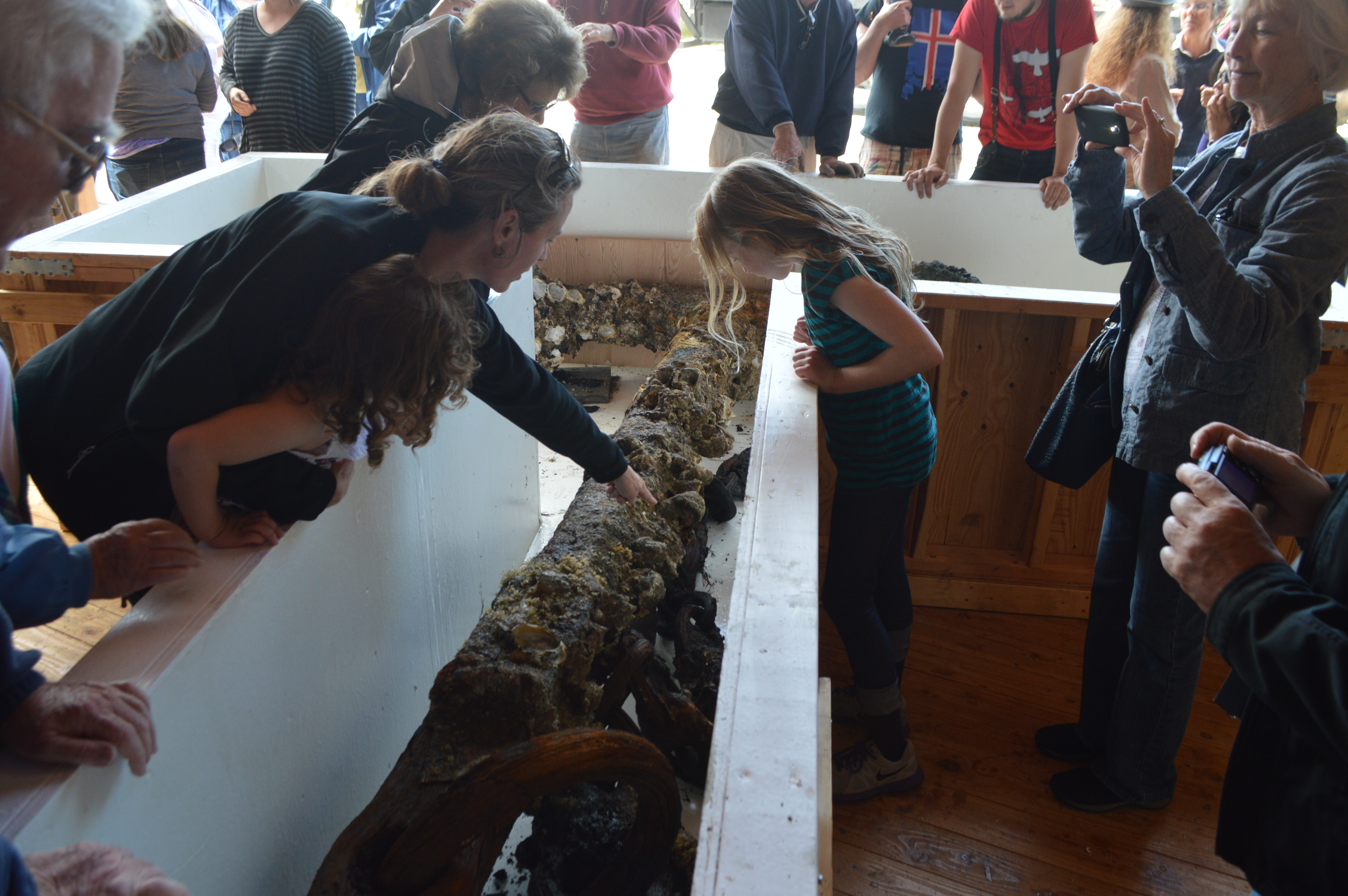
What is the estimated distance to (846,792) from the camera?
1.94 m

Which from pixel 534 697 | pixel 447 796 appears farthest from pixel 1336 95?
pixel 447 796

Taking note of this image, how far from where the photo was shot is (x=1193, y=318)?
4.58ft

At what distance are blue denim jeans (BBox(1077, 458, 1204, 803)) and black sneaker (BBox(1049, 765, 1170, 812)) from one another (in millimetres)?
18

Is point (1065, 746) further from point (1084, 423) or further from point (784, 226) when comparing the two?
point (784, 226)

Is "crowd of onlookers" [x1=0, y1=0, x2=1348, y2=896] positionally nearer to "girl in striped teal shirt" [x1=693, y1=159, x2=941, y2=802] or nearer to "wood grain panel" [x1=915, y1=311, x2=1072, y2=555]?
"girl in striped teal shirt" [x1=693, y1=159, x2=941, y2=802]

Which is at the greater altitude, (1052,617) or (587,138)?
(587,138)

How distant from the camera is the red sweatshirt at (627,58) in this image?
3.38 meters

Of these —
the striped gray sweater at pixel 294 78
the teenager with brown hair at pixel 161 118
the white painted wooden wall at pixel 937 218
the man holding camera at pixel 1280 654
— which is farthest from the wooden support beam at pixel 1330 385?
the teenager with brown hair at pixel 161 118

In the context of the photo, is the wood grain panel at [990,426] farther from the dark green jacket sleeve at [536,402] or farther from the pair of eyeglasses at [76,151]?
the pair of eyeglasses at [76,151]

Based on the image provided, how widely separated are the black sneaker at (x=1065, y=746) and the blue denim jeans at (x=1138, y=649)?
0.06 meters

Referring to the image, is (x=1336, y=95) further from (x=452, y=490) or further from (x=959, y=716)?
(x=452, y=490)

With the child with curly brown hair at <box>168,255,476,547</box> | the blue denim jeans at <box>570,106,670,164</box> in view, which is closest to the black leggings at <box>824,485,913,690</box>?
the child with curly brown hair at <box>168,255,476,547</box>

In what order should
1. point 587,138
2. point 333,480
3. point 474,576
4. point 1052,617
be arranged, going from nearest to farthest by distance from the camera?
point 333,480
point 474,576
point 1052,617
point 587,138

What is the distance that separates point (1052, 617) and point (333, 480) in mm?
2145
